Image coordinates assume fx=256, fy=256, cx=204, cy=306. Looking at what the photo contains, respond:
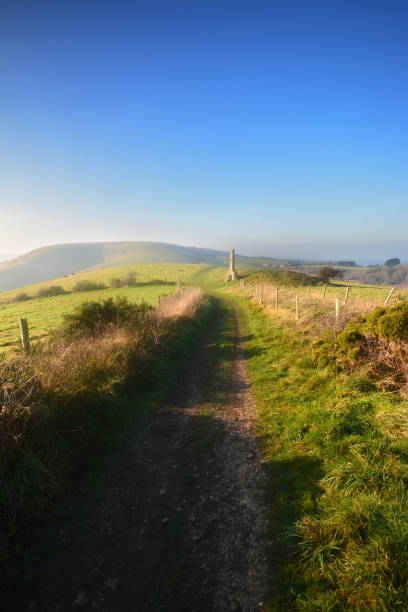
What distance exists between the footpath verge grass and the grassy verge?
11.6 feet

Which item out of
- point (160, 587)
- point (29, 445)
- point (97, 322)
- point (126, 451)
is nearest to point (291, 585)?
point (160, 587)

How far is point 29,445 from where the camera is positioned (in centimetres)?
443

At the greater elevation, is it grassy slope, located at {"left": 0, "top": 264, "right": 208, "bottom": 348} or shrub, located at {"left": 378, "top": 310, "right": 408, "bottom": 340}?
shrub, located at {"left": 378, "top": 310, "right": 408, "bottom": 340}

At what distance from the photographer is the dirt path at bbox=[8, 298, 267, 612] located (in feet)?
10.1

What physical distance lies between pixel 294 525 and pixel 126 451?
12.1ft

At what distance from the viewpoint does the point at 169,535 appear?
3.84 m

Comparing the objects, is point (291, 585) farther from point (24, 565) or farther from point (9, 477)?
point (9, 477)

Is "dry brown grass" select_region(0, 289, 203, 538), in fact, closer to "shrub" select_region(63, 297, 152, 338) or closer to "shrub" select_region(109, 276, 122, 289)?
"shrub" select_region(63, 297, 152, 338)

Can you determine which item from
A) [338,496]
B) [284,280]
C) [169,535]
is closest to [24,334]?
[169,535]

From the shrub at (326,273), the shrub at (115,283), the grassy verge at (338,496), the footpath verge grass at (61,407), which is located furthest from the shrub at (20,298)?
the shrub at (326,273)

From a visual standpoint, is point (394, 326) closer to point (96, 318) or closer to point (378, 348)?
point (378, 348)

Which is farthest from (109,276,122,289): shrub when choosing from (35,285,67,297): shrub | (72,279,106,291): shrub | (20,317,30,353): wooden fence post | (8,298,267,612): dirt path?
(8,298,267,612): dirt path

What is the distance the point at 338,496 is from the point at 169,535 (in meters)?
2.60

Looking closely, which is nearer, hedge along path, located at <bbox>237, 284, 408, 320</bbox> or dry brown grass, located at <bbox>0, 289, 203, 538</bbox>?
dry brown grass, located at <bbox>0, 289, 203, 538</bbox>
